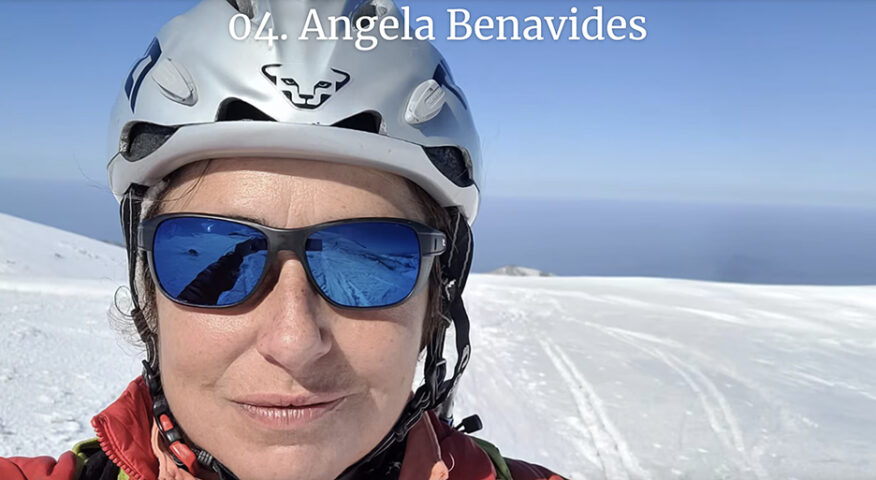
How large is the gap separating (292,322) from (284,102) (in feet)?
1.68

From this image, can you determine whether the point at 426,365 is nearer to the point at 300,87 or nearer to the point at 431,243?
the point at 431,243

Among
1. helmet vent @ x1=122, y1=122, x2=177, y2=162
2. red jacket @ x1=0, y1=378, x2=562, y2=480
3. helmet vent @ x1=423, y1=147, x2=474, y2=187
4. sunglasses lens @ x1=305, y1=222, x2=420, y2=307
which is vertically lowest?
red jacket @ x1=0, y1=378, x2=562, y2=480

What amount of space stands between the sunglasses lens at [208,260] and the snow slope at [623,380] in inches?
94.6

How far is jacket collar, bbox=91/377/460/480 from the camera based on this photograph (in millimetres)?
1318

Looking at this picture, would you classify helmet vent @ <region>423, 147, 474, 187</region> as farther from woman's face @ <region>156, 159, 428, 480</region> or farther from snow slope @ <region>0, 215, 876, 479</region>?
snow slope @ <region>0, 215, 876, 479</region>

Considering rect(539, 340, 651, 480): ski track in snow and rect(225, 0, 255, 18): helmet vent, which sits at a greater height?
rect(225, 0, 255, 18): helmet vent

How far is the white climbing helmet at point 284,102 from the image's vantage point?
1.26 meters

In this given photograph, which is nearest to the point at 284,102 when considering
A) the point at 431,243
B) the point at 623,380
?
the point at 431,243

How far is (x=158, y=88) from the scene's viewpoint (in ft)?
4.80

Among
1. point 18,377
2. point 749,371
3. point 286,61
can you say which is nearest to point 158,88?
point 286,61

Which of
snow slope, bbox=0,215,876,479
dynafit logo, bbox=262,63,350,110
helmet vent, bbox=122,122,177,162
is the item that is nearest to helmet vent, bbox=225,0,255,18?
dynafit logo, bbox=262,63,350,110

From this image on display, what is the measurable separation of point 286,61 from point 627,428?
3.93 m

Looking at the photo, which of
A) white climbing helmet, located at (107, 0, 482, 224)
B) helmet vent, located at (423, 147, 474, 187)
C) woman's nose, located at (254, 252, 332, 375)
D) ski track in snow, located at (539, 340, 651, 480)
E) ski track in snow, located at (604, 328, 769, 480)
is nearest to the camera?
woman's nose, located at (254, 252, 332, 375)

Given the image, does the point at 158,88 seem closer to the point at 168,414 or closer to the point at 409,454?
the point at 168,414
